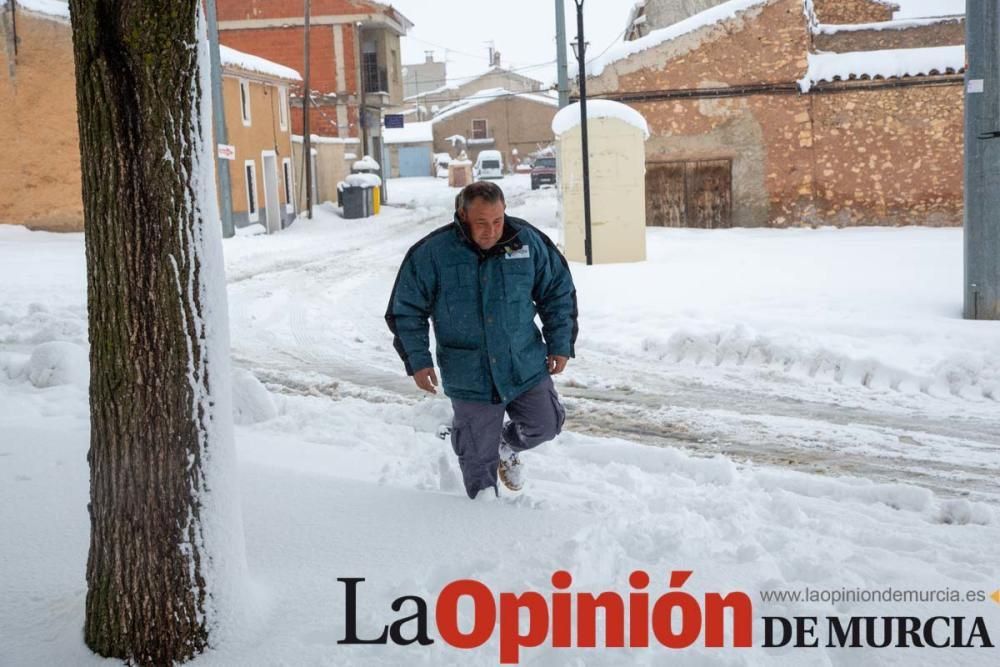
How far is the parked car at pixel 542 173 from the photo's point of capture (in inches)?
1601

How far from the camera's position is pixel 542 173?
1602 inches

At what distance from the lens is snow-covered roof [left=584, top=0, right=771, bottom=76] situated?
62.0ft

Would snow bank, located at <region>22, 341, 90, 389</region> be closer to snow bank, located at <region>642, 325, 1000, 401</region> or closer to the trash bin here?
snow bank, located at <region>642, 325, 1000, 401</region>

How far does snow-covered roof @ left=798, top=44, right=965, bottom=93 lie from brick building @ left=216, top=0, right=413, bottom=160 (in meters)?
21.6

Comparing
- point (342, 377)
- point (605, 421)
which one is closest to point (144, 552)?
point (605, 421)

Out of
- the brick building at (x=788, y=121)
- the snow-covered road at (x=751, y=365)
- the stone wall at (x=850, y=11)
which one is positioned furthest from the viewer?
the stone wall at (x=850, y=11)

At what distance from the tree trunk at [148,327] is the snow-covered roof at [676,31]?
1747cm

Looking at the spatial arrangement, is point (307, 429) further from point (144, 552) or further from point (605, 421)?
point (144, 552)

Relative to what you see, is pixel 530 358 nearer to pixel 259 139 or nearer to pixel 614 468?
pixel 614 468

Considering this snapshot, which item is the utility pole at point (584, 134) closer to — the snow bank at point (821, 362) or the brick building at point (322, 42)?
the snow bank at point (821, 362)

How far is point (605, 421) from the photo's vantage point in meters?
6.45

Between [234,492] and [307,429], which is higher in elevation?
[234,492]

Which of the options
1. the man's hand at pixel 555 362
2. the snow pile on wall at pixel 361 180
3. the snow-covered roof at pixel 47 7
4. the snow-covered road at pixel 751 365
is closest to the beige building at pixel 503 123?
the snow pile on wall at pixel 361 180

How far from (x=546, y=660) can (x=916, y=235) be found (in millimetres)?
16209
